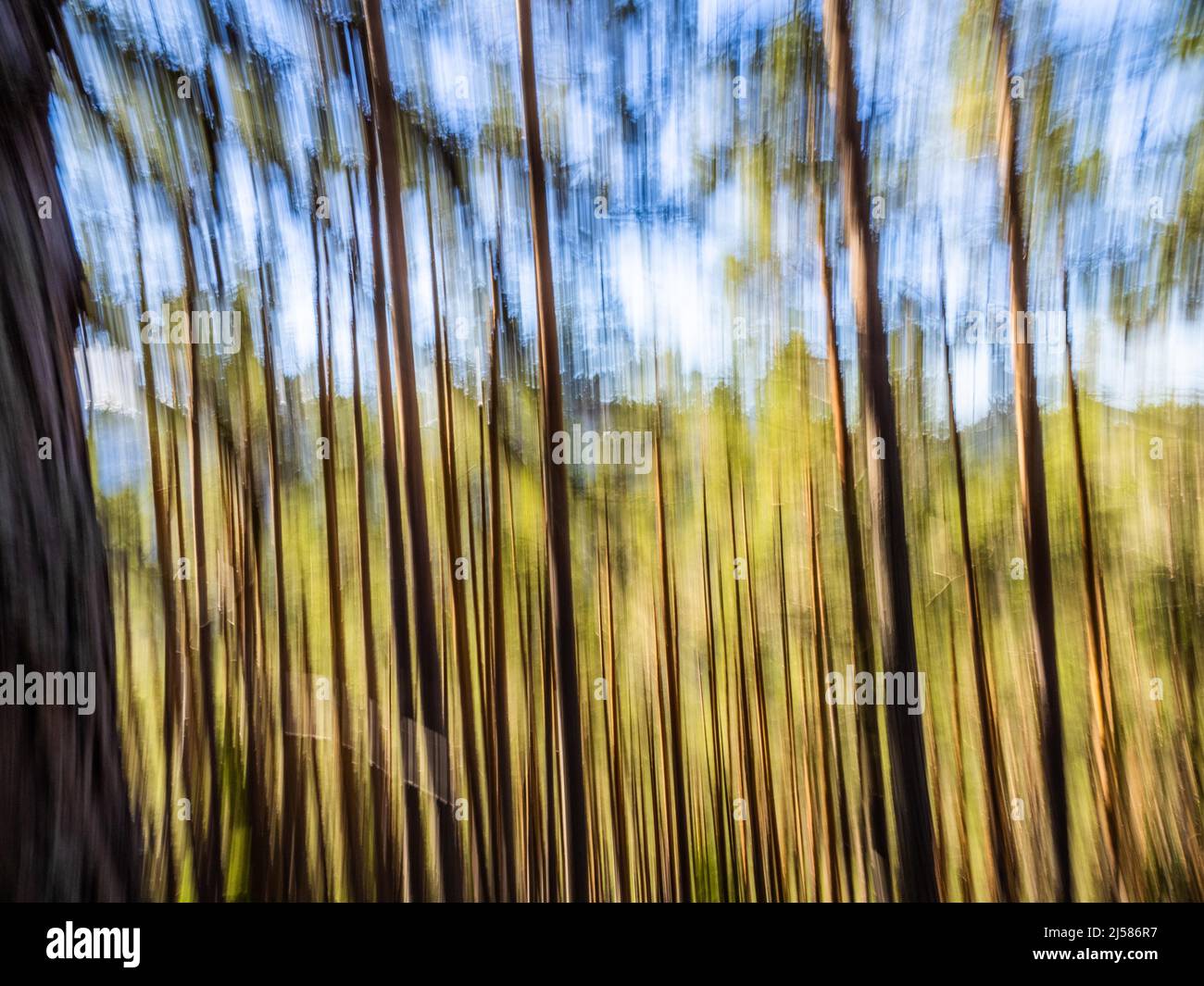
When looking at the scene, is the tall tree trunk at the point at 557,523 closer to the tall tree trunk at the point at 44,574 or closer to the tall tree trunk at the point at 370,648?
the tall tree trunk at the point at 370,648

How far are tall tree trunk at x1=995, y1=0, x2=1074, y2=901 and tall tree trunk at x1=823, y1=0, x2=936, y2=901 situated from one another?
179 mm

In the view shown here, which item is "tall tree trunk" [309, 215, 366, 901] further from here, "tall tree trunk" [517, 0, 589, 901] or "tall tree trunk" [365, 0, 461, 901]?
"tall tree trunk" [517, 0, 589, 901]

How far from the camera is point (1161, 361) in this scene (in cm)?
97

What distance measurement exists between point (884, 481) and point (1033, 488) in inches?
8.6

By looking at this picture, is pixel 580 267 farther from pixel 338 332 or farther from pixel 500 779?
pixel 500 779

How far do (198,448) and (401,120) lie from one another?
1.95ft

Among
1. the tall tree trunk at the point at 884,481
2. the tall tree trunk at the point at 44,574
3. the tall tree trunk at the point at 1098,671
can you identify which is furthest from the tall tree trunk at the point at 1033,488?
the tall tree trunk at the point at 44,574

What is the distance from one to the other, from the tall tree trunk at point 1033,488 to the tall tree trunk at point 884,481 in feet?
0.59

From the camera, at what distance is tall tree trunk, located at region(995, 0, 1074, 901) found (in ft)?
3.16

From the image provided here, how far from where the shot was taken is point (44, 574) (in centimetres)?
100

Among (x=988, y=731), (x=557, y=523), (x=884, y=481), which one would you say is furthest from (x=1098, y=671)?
(x=557, y=523)

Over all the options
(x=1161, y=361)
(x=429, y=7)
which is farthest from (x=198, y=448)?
(x=1161, y=361)

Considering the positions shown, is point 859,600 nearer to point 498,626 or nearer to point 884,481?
point 884,481

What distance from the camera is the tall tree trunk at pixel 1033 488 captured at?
3.16 ft
